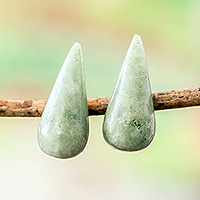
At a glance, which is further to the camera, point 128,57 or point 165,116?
point 165,116

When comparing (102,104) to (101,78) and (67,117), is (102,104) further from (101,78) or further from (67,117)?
(101,78)

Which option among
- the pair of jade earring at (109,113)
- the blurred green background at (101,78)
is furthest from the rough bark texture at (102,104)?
the blurred green background at (101,78)

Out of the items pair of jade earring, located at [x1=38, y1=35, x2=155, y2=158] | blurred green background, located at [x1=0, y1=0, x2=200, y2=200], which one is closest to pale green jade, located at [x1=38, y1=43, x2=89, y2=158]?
pair of jade earring, located at [x1=38, y1=35, x2=155, y2=158]

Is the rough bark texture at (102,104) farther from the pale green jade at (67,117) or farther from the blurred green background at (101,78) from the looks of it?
the blurred green background at (101,78)

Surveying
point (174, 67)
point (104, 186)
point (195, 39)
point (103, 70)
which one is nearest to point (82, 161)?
point (104, 186)

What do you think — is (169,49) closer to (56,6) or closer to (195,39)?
(195,39)

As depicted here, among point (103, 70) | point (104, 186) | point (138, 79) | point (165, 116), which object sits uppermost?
point (138, 79)

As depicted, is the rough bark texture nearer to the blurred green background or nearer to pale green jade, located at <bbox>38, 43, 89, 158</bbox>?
pale green jade, located at <bbox>38, 43, 89, 158</bbox>
